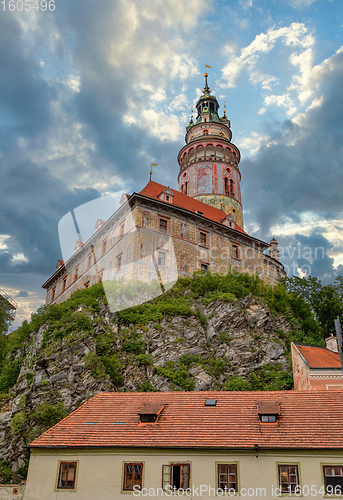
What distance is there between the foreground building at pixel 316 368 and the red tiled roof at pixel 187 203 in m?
20.2

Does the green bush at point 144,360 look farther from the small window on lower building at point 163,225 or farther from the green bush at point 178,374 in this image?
the small window on lower building at point 163,225

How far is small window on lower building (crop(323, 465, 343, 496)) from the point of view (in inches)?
632

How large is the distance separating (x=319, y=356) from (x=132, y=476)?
16.2 meters

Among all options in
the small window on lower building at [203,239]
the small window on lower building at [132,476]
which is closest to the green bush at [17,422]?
the small window on lower building at [132,476]

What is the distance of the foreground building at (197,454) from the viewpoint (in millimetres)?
16375

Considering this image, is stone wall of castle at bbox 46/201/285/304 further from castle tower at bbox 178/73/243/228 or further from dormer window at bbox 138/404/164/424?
dormer window at bbox 138/404/164/424

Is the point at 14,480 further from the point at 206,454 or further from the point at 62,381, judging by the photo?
the point at 206,454

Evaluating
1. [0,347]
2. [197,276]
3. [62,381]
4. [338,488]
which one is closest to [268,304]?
[197,276]

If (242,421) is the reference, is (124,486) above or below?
below

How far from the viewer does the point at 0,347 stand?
42.2 meters

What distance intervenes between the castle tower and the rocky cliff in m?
20.5

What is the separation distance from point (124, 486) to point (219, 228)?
109 ft

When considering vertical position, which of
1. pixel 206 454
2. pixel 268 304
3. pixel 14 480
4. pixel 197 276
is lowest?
pixel 14 480

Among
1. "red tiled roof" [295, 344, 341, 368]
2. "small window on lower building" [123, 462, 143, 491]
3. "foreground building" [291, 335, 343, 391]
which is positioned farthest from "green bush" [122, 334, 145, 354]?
"small window on lower building" [123, 462, 143, 491]
